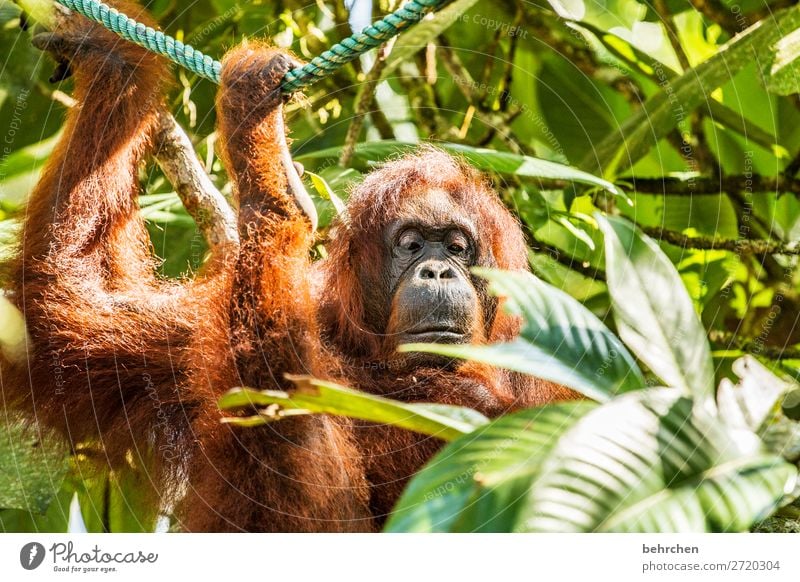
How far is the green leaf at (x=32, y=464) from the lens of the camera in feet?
8.77

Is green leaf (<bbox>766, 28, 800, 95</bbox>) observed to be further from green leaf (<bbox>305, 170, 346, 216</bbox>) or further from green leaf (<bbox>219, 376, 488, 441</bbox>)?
green leaf (<bbox>219, 376, 488, 441</bbox>)

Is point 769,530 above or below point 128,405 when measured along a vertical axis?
below

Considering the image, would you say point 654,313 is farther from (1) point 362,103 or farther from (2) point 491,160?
(1) point 362,103

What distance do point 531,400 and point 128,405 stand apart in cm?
116

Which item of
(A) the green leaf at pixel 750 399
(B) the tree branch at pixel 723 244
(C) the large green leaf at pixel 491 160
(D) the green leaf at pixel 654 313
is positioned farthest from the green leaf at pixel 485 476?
(B) the tree branch at pixel 723 244

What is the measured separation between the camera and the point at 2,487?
105 inches

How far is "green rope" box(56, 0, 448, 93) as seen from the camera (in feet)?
6.30

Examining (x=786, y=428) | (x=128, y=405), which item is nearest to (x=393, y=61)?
(x=128, y=405)

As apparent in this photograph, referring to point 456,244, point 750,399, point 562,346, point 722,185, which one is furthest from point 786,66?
point 562,346

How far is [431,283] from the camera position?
2.52 meters

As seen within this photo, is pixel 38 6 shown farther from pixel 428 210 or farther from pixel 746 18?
pixel 746 18
